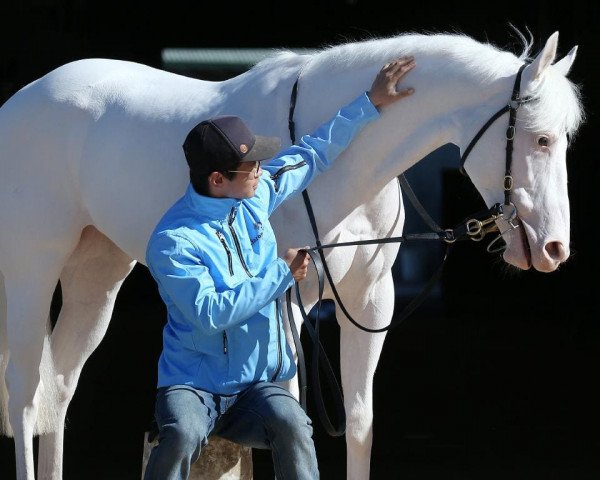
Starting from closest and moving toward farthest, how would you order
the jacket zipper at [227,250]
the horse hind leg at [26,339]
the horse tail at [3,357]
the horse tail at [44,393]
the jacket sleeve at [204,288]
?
the jacket sleeve at [204,288], the jacket zipper at [227,250], the horse hind leg at [26,339], the horse tail at [44,393], the horse tail at [3,357]

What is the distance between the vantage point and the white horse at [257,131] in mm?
3307

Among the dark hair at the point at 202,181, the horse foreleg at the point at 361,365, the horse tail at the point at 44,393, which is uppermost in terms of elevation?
the dark hair at the point at 202,181

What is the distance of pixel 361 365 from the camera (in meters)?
3.88

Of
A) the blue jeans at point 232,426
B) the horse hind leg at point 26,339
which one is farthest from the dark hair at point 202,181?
the horse hind leg at point 26,339

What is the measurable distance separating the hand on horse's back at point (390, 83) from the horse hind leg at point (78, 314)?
136 centimetres

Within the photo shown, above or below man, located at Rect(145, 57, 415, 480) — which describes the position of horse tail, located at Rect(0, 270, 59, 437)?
below

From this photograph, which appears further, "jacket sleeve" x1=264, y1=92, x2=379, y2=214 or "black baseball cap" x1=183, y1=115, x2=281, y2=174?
"jacket sleeve" x1=264, y1=92, x2=379, y2=214

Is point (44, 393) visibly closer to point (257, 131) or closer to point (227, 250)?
point (257, 131)

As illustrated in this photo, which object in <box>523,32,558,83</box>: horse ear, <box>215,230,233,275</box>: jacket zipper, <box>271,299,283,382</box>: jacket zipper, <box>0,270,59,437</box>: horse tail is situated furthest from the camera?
<box>0,270,59,437</box>: horse tail

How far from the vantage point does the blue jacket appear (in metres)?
2.76

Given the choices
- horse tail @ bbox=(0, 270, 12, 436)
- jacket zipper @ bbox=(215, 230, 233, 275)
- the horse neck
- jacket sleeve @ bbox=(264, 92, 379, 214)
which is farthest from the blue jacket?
horse tail @ bbox=(0, 270, 12, 436)

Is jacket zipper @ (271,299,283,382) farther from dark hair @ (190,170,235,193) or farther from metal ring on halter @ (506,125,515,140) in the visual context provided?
metal ring on halter @ (506,125,515,140)

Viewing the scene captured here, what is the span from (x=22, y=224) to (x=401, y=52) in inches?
57.0

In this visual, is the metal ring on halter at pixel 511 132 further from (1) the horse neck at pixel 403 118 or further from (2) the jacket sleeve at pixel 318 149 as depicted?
(2) the jacket sleeve at pixel 318 149
